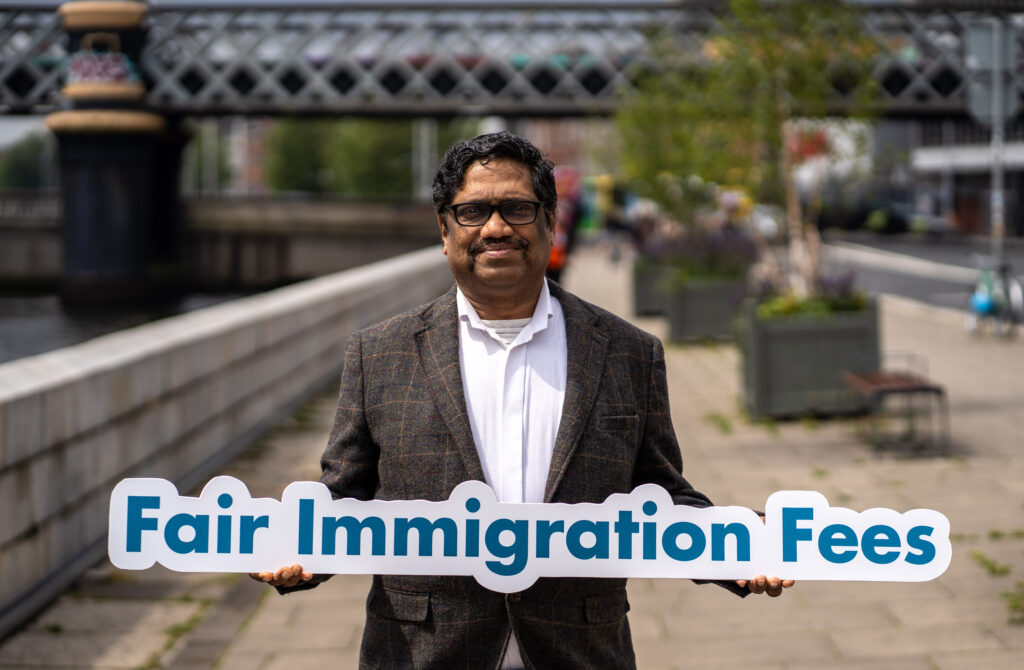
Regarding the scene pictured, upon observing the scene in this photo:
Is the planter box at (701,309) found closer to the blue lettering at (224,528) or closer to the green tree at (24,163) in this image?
the blue lettering at (224,528)

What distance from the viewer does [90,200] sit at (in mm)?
42062

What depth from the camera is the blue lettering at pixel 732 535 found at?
2609 millimetres

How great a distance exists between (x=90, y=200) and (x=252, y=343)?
34.7 meters

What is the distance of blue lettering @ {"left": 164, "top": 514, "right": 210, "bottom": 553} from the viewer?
2594 mm

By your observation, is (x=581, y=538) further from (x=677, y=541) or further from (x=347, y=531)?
(x=347, y=531)

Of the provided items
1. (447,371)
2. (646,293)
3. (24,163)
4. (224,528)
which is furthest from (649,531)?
(24,163)

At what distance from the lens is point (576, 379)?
2.54 metres

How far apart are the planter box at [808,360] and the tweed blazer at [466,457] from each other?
7844 millimetres

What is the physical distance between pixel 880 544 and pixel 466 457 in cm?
86

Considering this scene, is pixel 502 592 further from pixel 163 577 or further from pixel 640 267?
pixel 640 267

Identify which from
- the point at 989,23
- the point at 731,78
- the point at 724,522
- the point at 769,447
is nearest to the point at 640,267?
the point at 989,23

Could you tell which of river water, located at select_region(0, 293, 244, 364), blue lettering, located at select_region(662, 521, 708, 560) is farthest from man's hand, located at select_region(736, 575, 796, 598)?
river water, located at select_region(0, 293, 244, 364)

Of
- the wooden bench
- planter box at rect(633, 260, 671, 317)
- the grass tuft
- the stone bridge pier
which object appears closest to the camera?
the grass tuft

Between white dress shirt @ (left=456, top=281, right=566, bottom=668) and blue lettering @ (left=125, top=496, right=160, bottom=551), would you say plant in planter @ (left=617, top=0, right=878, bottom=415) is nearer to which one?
white dress shirt @ (left=456, top=281, right=566, bottom=668)
